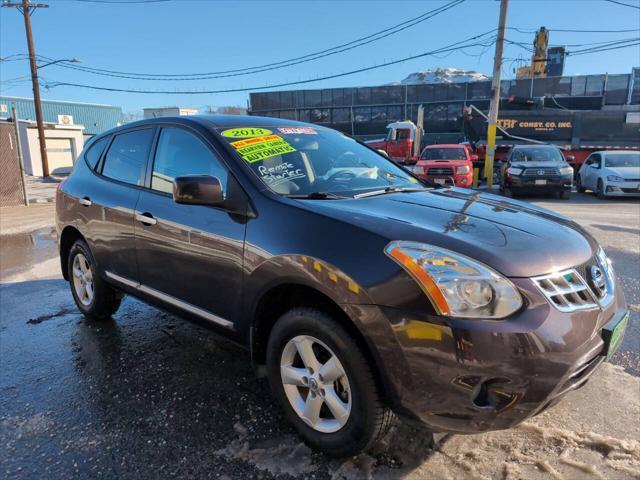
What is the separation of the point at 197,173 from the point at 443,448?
217cm

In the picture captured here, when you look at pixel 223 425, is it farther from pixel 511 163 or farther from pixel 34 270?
pixel 511 163

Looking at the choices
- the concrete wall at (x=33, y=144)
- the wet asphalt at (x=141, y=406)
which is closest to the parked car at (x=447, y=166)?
the wet asphalt at (x=141, y=406)

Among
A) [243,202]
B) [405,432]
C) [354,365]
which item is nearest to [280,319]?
[354,365]

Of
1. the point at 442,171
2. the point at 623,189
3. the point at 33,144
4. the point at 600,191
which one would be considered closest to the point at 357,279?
the point at 442,171

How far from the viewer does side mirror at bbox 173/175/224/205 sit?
8.56 feet

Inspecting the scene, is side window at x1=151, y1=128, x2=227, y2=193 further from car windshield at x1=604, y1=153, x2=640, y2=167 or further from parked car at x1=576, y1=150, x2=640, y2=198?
car windshield at x1=604, y1=153, x2=640, y2=167

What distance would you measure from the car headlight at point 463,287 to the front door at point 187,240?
1.09 meters

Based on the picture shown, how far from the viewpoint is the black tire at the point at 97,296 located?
412cm

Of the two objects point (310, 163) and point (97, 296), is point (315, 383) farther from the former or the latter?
point (97, 296)

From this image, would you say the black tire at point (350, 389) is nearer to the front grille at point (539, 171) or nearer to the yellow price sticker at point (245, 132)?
the yellow price sticker at point (245, 132)

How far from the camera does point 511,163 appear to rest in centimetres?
1571

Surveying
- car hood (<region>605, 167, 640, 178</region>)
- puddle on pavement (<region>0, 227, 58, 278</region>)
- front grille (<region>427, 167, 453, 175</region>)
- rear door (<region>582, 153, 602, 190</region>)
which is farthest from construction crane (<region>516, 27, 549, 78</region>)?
puddle on pavement (<region>0, 227, 58, 278</region>)

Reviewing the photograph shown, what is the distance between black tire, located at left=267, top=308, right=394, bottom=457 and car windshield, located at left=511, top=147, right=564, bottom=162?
50.1 feet

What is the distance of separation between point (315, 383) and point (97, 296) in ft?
8.68
